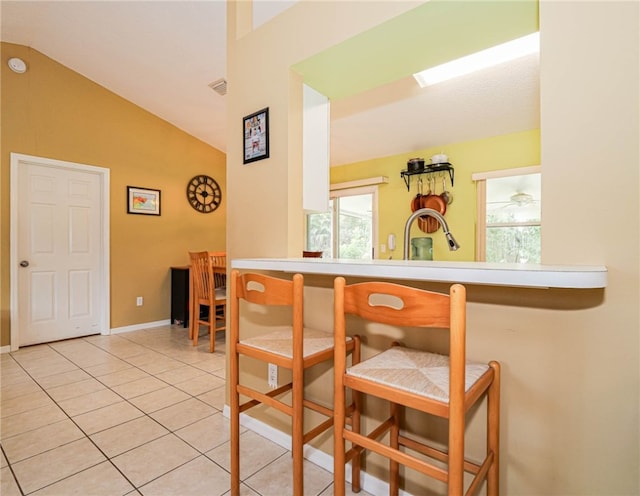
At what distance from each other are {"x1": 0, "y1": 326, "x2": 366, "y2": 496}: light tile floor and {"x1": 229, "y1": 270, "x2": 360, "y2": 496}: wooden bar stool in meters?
0.30

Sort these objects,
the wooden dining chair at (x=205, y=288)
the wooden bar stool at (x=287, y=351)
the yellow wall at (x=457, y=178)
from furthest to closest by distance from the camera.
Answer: the wooden dining chair at (x=205, y=288), the yellow wall at (x=457, y=178), the wooden bar stool at (x=287, y=351)

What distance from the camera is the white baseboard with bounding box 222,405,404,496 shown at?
57.8 inches

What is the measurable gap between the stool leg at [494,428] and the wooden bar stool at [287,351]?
508mm

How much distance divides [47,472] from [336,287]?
173 cm

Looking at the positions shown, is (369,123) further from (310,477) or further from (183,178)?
(310,477)

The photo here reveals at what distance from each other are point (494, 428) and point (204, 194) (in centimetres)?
464

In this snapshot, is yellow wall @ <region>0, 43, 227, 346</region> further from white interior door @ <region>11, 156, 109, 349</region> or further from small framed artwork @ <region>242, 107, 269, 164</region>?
small framed artwork @ <region>242, 107, 269, 164</region>

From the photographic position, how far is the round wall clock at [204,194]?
15.6 ft

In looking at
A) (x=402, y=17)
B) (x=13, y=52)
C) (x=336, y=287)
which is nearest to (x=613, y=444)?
(x=336, y=287)

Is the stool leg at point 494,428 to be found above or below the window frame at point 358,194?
below

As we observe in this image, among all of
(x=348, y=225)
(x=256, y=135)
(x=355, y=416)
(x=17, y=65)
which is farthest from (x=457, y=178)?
(x=17, y=65)

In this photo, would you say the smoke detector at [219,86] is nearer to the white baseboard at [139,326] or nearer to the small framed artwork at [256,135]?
the small framed artwork at [256,135]

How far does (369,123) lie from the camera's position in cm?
361

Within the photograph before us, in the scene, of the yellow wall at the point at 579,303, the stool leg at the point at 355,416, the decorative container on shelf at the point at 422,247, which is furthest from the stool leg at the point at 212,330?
the yellow wall at the point at 579,303
